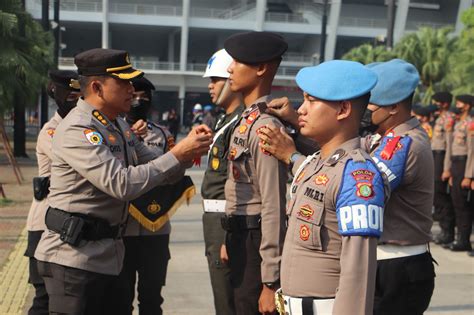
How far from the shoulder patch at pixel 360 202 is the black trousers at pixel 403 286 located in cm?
97

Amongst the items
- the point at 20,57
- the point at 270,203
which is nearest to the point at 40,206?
the point at 270,203

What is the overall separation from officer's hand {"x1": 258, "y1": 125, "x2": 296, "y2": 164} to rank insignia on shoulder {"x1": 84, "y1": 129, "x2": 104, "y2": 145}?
76cm

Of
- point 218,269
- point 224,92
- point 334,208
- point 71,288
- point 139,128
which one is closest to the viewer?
point 334,208

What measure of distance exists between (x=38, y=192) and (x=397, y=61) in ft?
7.59

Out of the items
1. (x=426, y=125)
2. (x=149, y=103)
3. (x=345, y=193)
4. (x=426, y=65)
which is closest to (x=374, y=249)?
(x=345, y=193)

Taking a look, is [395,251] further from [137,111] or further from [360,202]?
[137,111]

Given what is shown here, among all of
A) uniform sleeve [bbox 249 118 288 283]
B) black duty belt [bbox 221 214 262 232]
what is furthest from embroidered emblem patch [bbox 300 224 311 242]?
black duty belt [bbox 221 214 262 232]

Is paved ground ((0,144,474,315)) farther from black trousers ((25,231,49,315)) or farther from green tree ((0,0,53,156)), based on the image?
green tree ((0,0,53,156))

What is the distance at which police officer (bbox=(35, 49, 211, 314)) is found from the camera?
2.96m

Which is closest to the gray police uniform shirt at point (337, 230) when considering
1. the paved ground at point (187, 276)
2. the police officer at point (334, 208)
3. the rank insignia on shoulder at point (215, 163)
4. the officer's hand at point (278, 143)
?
the police officer at point (334, 208)

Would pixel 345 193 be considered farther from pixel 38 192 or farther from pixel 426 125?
pixel 426 125

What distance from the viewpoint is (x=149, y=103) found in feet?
16.0

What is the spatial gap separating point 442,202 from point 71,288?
22.8 ft

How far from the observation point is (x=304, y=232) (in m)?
2.39
